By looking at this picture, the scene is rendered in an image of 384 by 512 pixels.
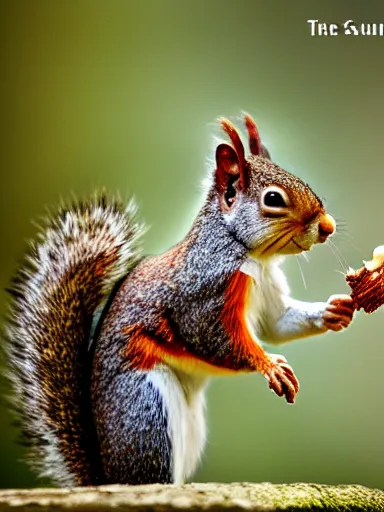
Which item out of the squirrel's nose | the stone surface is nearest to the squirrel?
the squirrel's nose

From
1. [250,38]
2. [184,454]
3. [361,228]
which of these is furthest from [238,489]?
[250,38]

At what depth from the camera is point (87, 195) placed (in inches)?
79.7

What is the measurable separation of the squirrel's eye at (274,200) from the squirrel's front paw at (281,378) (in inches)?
15.5

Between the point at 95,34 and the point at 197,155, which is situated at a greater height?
the point at 95,34

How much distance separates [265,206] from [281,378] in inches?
17.6

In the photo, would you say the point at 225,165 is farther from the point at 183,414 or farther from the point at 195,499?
the point at 195,499

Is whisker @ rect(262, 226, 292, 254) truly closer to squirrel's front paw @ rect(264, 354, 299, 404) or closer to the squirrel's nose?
the squirrel's nose

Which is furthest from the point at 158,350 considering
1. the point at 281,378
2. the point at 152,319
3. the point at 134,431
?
the point at 281,378

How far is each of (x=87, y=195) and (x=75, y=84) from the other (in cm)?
34

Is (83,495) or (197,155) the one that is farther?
(197,155)

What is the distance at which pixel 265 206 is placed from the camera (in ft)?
5.92

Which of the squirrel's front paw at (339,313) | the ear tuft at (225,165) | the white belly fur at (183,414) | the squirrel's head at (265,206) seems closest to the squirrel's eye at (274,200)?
the squirrel's head at (265,206)

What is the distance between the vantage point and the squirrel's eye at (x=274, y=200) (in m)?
1.80

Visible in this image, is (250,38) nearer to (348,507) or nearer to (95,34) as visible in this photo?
(95,34)
